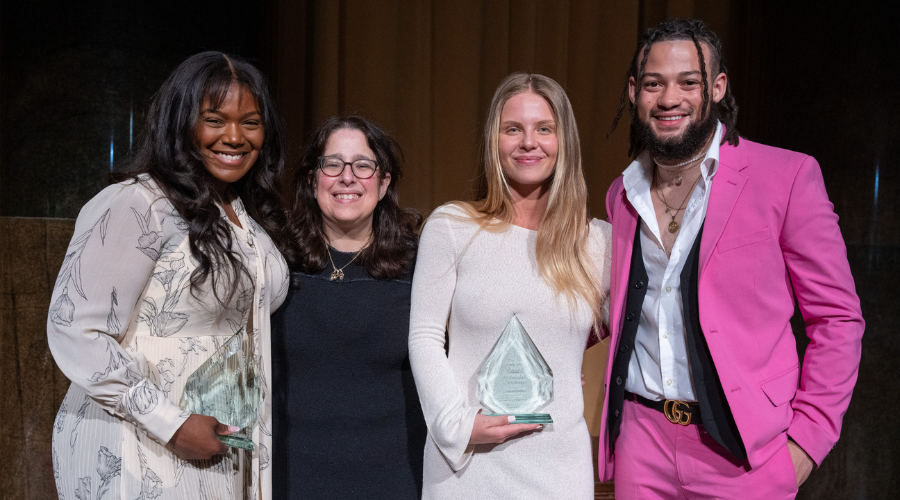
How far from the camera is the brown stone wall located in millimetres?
2293

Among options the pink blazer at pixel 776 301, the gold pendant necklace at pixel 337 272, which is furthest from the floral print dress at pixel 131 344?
the pink blazer at pixel 776 301

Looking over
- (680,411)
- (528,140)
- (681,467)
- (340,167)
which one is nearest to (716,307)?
(680,411)

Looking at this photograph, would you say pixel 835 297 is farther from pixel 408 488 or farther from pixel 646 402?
pixel 408 488

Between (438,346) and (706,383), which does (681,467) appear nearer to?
(706,383)

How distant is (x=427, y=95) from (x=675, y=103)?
335 centimetres

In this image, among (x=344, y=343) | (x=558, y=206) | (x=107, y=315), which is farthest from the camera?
(x=344, y=343)

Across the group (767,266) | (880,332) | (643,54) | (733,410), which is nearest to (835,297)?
(767,266)

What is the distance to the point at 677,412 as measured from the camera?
1.68m

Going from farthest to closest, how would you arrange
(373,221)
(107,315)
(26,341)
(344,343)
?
1. (26,341)
2. (373,221)
3. (344,343)
4. (107,315)

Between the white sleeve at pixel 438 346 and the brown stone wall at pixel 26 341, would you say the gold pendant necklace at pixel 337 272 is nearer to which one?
the white sleeve at pixel 438 346

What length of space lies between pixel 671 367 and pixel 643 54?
78cm

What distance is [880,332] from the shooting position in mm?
2984

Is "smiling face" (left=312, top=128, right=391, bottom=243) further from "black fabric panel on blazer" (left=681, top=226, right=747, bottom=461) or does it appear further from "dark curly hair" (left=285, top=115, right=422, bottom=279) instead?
"black fabric panel on blazer" (left=681, top=226, right=747, bottom=461)

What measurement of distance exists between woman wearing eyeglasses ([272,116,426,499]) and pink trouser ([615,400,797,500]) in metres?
0.56
